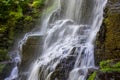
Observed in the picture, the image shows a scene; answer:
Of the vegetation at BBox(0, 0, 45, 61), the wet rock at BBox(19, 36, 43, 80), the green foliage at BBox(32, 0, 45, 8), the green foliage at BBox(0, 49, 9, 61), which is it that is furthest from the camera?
the green foliage at BBox(32, 0, 45, 8)

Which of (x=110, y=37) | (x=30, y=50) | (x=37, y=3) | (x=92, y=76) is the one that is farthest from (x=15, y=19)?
(x=92, y=76)

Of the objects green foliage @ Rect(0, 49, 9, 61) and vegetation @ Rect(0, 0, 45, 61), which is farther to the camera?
vegetation @ Rect(0, 0, 45, 61)

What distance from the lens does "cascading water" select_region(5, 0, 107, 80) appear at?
10.9 m

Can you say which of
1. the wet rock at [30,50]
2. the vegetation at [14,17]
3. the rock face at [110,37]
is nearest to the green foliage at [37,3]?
the vegetation at [14,17]

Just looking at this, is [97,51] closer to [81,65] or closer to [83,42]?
→ [81,65]

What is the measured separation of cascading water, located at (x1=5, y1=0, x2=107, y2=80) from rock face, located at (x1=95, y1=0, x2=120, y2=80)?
2.03 ft

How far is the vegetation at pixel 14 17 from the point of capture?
54.5 ft

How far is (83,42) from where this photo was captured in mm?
12359

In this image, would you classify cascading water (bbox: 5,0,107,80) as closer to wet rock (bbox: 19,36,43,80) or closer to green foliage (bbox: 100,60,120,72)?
wet rock (bbox: 19,36,43,80)

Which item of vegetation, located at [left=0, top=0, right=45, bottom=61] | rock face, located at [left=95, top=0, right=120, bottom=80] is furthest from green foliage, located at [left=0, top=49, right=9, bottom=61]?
rock face, located at [left=95, top=0, right=120, bottom=80]

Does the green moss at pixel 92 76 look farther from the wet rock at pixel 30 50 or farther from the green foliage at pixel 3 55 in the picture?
the green foliage at pixel 3 55

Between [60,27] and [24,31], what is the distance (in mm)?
2934

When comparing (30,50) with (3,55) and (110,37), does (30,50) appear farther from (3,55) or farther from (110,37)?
(110,37)

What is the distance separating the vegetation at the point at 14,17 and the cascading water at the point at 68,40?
0.93 meters
